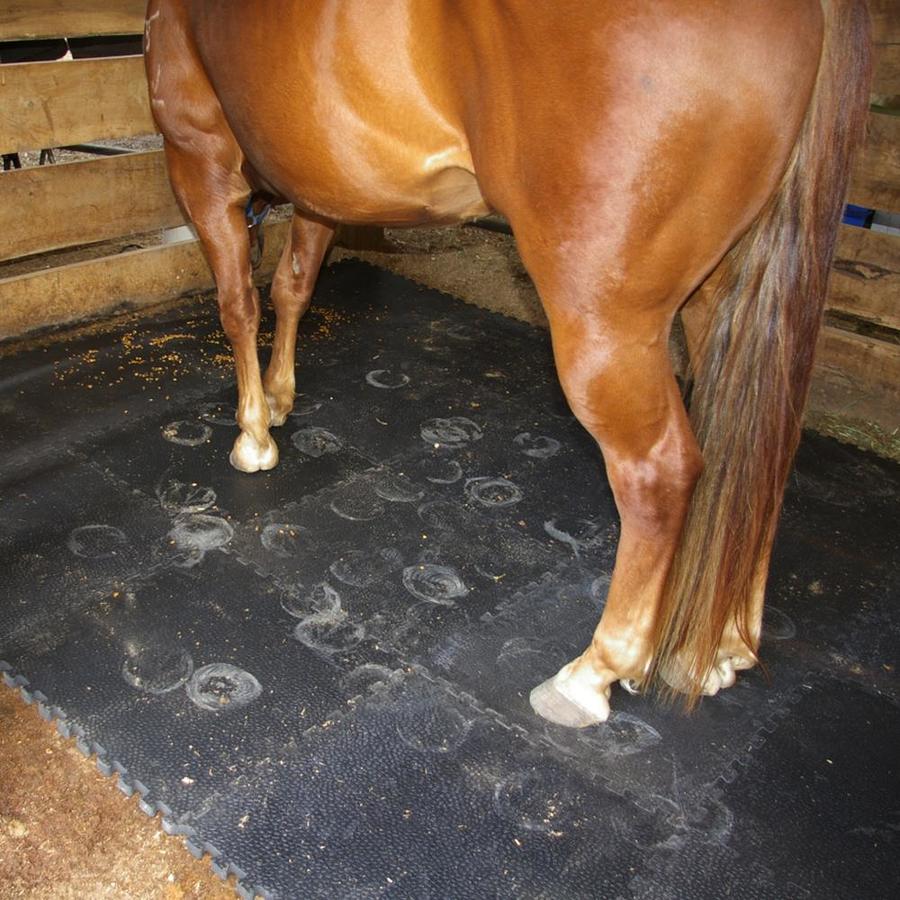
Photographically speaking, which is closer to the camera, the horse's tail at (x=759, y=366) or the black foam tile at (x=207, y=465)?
the horse's tail at (x=759, y=366)

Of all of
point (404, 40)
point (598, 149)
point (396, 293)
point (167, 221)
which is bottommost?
point (396, 293)

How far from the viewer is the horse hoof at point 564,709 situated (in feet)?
5.03

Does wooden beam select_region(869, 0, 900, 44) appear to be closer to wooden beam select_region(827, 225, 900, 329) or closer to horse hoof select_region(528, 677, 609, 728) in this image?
wooden beam select_region(827, 225, 900, 329)

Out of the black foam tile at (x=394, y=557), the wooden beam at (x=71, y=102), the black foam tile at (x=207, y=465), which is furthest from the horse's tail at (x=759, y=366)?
the wooden beam at (x=71, y=102)

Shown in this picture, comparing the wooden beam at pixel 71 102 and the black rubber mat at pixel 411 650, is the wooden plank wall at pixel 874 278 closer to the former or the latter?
the black rubber mat at pixel 411 650

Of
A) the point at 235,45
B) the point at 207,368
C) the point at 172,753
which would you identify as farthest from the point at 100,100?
the point at 172,753

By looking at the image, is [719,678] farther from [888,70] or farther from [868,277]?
[888,70]

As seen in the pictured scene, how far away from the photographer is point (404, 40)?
1.25 meters

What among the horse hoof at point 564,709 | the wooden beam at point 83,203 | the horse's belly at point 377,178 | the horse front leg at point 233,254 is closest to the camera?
the horse's belly at point 377,178

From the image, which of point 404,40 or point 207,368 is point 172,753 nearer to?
point 404,40

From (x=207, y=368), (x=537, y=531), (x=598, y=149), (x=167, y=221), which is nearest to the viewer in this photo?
(x=598, y=149)

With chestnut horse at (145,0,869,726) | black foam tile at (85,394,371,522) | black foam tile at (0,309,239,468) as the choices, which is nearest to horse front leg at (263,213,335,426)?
black foam tile at (85,394,371,522)

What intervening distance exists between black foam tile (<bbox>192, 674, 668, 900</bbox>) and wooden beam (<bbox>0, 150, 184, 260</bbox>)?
7.75 ft

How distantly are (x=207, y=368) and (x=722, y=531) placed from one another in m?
1.95
